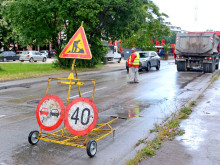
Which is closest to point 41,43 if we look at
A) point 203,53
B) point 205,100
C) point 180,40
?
point 180,40

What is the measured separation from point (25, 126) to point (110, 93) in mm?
5965

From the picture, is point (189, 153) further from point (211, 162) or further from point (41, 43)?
point (41, 43)

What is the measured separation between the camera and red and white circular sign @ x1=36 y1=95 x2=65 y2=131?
18.7 feet

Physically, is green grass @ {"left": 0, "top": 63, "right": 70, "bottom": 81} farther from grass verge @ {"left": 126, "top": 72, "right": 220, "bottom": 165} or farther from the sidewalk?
the sidewalk

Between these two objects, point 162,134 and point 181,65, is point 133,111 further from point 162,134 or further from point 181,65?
point 181,65

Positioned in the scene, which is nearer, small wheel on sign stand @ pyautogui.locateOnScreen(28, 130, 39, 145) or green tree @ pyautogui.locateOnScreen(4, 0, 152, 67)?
small wheel on sign stand @ pyautogui.locateOnScreen(28, 130, 39, 145)

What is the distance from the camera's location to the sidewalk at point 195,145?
498cm

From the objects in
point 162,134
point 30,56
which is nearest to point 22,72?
point 162,134

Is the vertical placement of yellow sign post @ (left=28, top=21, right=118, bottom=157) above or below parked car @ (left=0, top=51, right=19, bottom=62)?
below

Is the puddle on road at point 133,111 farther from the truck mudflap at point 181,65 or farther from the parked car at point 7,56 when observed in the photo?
the parked car at point 7,56

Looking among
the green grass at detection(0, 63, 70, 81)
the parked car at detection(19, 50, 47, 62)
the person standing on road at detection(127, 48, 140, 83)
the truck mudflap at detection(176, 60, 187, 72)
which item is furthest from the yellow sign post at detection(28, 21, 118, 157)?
the parked car at detection(19, 50, 47, 62)

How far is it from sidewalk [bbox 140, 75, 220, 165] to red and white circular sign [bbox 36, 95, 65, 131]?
181 centimetres

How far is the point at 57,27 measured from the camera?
2488 centimetres

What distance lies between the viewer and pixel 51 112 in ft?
18.9
